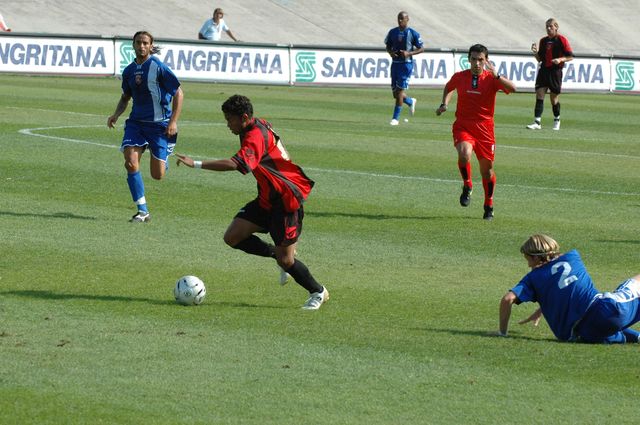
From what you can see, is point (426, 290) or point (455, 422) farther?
point (426, 290)

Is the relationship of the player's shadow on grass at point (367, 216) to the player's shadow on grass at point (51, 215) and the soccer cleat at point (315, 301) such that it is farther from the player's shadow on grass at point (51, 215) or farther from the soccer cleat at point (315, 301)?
the soccer cleat at point (315, 301)

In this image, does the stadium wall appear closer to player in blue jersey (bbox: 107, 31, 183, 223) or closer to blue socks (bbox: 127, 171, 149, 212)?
player in blue jersey (bbox: 107, 31, 183, 223)

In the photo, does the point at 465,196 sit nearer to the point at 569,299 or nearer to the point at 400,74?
the point at 569,299

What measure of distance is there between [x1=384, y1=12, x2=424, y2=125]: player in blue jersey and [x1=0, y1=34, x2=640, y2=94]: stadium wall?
9.61 m

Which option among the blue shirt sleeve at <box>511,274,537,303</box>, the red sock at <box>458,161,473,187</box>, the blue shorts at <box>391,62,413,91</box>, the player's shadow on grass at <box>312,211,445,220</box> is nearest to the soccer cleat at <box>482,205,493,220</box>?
the player's shadow on grass at <box>312,211,445,220</box>

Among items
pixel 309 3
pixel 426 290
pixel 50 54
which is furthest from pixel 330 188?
pixel 309 3

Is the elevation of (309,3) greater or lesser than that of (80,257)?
greater

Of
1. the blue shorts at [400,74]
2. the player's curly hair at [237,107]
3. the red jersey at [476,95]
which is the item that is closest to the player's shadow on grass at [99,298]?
the player's curly hair at [237,107]

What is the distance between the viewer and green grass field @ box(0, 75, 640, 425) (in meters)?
7.51

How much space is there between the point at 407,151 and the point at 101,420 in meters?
15.8

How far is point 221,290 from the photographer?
10.9m

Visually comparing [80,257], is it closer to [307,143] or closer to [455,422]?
[455,422]

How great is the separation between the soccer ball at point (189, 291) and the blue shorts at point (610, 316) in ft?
9.79

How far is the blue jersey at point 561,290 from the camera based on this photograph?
8.98 meters
